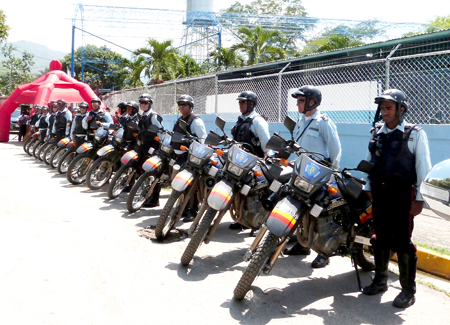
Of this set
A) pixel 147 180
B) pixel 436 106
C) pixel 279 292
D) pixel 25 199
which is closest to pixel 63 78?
pixel 25 199

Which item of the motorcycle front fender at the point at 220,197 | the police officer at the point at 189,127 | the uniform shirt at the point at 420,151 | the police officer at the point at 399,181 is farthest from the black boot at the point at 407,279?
the police officer at the point at 189,127

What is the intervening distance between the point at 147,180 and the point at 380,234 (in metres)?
4.03

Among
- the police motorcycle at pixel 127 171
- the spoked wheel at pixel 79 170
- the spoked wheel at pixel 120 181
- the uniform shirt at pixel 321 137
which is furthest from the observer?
the spoked wheel at pixel 79 170

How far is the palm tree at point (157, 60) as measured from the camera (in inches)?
1044

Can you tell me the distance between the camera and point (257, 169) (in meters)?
5.16

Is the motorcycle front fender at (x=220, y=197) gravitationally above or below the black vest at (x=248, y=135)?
below

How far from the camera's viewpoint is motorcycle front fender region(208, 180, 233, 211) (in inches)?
183

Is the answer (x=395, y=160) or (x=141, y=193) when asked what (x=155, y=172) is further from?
(x=395, y=160)

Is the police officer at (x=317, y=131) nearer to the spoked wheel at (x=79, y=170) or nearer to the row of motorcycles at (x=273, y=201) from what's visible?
the row of motorcycles at (x=273, y=201)

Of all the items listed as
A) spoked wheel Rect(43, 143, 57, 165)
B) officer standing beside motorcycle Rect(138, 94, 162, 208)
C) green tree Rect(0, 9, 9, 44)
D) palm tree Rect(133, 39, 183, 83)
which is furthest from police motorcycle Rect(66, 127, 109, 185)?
green tree Rect(0, 9, 9, 44)

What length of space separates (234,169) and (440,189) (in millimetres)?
2705

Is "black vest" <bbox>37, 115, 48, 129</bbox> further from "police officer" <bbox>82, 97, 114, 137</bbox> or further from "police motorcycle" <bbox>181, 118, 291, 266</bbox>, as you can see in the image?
"police motorcycle" <bbox>181, 118, 291, 266</bbox>

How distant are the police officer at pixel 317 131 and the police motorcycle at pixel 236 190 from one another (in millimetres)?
521

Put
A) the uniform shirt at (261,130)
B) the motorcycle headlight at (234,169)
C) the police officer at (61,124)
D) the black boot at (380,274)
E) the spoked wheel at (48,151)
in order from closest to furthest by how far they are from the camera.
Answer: the black boot at (380,274) < the motorcycle headlight at (234,169) < the uniform shirt at (261,130) < the police officer at (61,124) < the spoked wheel at (48,151)
